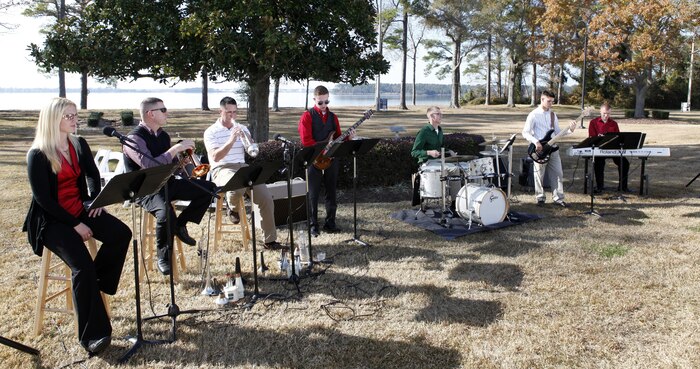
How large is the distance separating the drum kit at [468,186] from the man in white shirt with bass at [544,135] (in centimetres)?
106

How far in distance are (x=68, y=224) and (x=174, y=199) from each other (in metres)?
1.69

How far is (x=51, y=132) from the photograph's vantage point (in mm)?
4059

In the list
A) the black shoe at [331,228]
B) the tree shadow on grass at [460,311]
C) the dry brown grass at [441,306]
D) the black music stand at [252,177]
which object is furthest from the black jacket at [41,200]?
the black shoe at [331,228]

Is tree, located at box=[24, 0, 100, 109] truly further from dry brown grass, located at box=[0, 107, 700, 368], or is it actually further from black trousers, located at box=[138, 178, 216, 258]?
black trousers, located at box=[138, 178, 216, 258]

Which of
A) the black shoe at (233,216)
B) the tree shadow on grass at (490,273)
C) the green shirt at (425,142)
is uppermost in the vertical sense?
the green shirt at (425,142)

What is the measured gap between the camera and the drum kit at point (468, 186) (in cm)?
742

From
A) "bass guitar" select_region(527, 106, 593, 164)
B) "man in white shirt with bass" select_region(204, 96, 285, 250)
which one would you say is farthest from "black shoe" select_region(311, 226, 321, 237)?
"bass guitar" select_region(527, 106, 593, 164)

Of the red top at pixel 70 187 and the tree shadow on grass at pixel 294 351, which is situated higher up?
the red top at pixel 70 187

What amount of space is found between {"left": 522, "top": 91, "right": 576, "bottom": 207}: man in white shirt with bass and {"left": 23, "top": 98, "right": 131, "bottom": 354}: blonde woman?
6.74 m

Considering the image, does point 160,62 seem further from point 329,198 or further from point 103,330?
point 103,330

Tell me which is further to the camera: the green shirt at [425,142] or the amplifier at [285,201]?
the green shirt at [425,142]

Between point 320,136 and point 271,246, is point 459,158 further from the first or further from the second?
point 271,246

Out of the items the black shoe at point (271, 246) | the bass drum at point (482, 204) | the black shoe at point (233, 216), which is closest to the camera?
the black shoe at point (271, 246)

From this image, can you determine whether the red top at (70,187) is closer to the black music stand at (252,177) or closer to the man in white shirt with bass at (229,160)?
the black music stand at (252,177)
